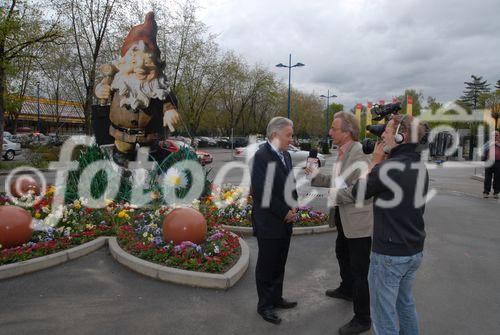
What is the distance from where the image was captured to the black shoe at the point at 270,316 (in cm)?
378

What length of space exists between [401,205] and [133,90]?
832cm

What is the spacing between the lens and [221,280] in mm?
4539

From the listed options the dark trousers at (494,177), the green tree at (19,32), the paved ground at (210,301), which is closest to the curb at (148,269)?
the paved ground at (210,301)

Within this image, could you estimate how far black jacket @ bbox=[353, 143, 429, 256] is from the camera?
2.71 metres

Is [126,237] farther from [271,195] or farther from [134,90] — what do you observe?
[134,90]

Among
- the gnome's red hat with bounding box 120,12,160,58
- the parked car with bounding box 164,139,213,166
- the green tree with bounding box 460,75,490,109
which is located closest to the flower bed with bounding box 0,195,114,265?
the parked car with bounding box 164,139,213,166

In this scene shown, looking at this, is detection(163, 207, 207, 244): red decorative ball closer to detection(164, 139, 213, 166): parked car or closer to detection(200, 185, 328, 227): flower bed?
detection(200, 185, 328, 227): flower bed

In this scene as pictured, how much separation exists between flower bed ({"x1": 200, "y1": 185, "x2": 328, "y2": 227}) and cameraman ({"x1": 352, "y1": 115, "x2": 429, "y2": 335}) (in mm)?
4130

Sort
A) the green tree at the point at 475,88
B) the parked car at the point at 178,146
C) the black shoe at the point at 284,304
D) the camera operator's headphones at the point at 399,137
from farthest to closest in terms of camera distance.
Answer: the green tree at the point at 475,88, the parked car at the point at 178,146, the black shoe at the point at 284,304, the camera operator's headphones at the point at 399,137

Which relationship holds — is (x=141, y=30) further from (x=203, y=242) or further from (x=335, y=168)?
(x=335, y=168)

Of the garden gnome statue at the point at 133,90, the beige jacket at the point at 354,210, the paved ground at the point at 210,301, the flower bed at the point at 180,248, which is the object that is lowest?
the paved ground at the point at 210,301

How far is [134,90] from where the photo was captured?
32.1ft

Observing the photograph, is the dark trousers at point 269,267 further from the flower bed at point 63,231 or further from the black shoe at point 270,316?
the flower bed at point 63,231

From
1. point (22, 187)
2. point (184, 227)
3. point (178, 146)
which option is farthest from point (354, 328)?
point (178, 146)
